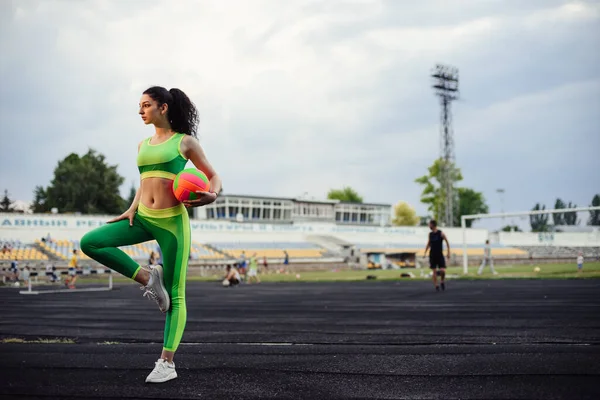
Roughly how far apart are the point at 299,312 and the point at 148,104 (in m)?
7.77

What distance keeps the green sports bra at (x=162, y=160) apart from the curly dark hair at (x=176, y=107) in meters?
0.17

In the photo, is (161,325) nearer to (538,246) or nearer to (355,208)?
(538,246)

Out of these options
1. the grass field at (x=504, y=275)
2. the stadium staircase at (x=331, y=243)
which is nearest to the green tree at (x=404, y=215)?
the stadium staircase at (x=331, y=243)

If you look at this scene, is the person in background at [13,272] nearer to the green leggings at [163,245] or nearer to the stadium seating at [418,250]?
the green leggings at [163,245]

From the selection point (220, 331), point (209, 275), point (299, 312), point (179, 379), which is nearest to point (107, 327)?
point (220, 331)

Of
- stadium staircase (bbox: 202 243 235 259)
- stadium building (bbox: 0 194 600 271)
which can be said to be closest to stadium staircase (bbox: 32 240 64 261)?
stadium building (bbox: 0 194 600 271)

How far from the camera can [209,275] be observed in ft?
151

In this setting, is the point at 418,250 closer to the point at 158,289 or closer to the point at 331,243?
the point at 331,243

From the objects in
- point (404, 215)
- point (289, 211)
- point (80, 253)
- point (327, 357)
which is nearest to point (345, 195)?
point (404, 215)

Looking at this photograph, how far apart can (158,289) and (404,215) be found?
113799 mm

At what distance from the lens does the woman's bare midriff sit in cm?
458

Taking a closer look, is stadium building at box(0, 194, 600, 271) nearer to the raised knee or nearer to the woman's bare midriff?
the woman's bare midriff

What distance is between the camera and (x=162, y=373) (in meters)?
4.52

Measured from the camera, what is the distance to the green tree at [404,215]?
116 metres
